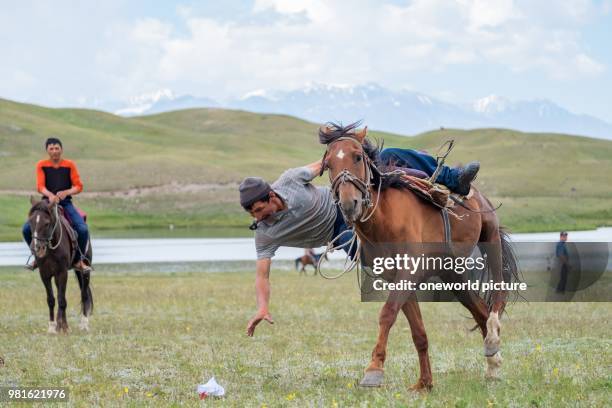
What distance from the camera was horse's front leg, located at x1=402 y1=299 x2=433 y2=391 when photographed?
9.47 m

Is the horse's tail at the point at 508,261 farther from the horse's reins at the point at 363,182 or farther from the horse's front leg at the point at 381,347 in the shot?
the horse's reins at the point at 363,182

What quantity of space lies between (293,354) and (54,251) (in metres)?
6.33

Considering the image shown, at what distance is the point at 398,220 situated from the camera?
9.23m

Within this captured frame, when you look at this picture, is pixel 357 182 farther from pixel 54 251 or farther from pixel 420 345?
pixel 54 251

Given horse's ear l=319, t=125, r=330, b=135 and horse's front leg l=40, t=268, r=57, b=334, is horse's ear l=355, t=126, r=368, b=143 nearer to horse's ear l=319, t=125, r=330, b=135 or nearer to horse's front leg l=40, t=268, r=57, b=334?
horse's ear l=319, t=125, r=330, b=135

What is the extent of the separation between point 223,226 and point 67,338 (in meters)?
54.2

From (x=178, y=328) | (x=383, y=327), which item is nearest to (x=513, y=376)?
(x=383, y=327)

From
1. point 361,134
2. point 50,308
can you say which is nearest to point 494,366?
point 361,134

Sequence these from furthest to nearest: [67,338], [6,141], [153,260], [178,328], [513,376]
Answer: [6,141], [153,260], [178,328], [67,338], [513,376]

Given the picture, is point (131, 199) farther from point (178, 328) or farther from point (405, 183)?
point (405, 183)

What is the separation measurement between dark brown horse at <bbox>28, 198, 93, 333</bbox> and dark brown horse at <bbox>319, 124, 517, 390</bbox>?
28.9 ft

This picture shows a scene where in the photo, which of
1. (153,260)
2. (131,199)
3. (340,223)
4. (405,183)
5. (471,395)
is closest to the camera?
(471,395)

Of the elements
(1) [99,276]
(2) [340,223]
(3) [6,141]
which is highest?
(3) [6,141]

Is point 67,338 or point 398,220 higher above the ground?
point 398,220
